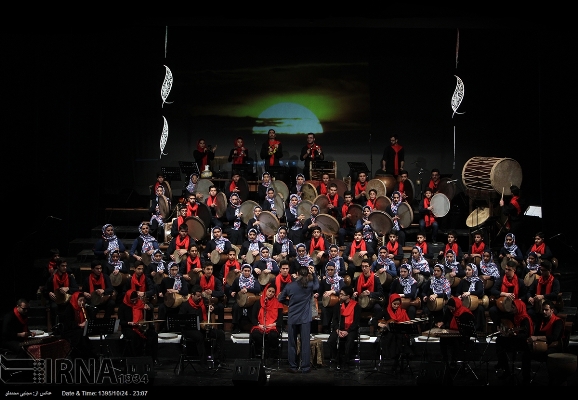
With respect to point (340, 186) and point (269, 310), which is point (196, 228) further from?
point (340, 186)

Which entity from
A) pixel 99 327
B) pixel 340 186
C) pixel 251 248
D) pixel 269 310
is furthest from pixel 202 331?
pixel 340 186

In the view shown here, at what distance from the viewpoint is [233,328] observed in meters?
14.9

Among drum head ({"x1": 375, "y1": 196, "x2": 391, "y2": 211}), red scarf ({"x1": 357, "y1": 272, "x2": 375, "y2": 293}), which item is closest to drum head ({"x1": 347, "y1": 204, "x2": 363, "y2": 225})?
drum head ({"x1": 375, "y1": 196, "x2": 391, "y2": 211})

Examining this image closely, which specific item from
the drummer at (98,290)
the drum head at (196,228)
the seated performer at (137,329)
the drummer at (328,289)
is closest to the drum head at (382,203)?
the drummer at (328,289)

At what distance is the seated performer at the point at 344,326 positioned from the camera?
13.8m

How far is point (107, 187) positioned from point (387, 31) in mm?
7385

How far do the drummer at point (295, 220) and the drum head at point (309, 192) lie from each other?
1.45ft

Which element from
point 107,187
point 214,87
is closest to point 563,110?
point 214,87

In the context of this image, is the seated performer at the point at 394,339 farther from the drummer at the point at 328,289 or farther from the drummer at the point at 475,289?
the drummer at the point at 475,289

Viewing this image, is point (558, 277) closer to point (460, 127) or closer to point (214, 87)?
point (460, 127)

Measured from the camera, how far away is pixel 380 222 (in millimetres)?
17016

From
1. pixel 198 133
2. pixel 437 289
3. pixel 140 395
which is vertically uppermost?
pixel 198 133

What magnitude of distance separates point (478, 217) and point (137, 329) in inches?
300

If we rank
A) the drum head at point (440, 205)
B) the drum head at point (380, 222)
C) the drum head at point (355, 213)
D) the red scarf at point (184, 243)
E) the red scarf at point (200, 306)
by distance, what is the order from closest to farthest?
1. the red scarf at point (200, 306)
2. the red scarf at point (184, 243)
3. the drum head at point (380, 222)
4. the drum head at point (355, 213)
5. the drum head at point (440, 205)
